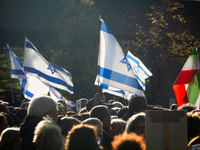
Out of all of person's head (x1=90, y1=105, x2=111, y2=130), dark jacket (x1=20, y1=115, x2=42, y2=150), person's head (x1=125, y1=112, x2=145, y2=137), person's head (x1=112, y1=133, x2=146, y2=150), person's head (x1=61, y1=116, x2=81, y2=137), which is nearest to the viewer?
person's head (x1=112, y1=133, x2=146, y2=150)

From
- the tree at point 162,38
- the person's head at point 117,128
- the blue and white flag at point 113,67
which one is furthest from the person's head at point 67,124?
the tree at point 162,38

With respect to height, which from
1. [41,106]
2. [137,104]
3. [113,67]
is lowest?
[137,104]

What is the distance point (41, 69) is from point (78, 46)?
43.6 ft

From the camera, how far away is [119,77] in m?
7.13

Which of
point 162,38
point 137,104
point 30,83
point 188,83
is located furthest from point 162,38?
point 137,104

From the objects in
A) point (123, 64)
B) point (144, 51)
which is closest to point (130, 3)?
point (144, 51)

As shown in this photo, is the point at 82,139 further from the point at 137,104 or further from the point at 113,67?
the point at 113,67

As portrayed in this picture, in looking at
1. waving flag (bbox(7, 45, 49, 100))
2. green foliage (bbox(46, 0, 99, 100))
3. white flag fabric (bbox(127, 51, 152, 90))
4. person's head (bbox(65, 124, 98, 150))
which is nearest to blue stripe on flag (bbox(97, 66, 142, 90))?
white flag fabric (bbox(127, 51, 152, 90))

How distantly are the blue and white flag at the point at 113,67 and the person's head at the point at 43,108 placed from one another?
3.15m

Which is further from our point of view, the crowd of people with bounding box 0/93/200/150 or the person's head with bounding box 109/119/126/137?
the person's head with bounding box 109/119/126/137

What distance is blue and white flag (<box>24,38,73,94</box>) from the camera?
31.4 feet

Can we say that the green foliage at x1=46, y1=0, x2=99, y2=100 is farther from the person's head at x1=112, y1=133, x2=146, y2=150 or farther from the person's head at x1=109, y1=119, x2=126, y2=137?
the person's head at x1=112, y1=133, x2=146, y2=150

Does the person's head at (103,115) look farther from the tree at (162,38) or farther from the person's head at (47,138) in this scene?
the tree at (162,38)

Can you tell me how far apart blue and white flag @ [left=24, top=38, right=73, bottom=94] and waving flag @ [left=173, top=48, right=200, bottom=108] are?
3520 mm
